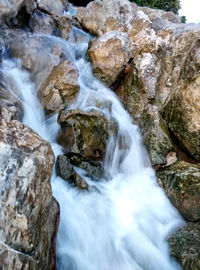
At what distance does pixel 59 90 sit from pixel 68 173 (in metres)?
2.49

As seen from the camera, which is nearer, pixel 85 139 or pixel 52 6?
pixel 85 139

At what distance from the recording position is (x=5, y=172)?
7.59 feet

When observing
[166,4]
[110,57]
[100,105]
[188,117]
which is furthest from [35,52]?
[166,4]

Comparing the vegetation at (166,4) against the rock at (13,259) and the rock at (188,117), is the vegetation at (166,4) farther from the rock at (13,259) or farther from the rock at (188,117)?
the rock at (13,259)

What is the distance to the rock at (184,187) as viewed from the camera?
4320 millimetres

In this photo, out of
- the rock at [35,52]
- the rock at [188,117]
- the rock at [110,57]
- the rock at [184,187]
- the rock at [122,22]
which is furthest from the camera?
the rock at [122,22]

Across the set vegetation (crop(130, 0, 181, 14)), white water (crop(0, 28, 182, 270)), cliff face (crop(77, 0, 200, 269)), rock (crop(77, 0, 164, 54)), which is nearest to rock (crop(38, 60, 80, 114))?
white water (crop(0, 28, 182, 270))

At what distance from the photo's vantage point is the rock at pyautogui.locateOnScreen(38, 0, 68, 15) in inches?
386

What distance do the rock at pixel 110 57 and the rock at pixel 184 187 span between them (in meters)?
3.34

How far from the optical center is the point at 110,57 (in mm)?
6754

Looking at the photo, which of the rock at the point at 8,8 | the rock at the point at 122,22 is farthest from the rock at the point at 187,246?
the rock at the point at 8,8

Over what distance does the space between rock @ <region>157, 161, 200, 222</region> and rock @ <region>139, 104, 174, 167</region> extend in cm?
37

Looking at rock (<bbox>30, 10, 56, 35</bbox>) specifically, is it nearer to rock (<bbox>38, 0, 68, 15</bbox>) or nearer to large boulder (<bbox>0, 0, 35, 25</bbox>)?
rock (<bbox>38, 0, 68, 15</bbox>)

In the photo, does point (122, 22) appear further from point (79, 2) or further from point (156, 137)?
point (79, 2)
